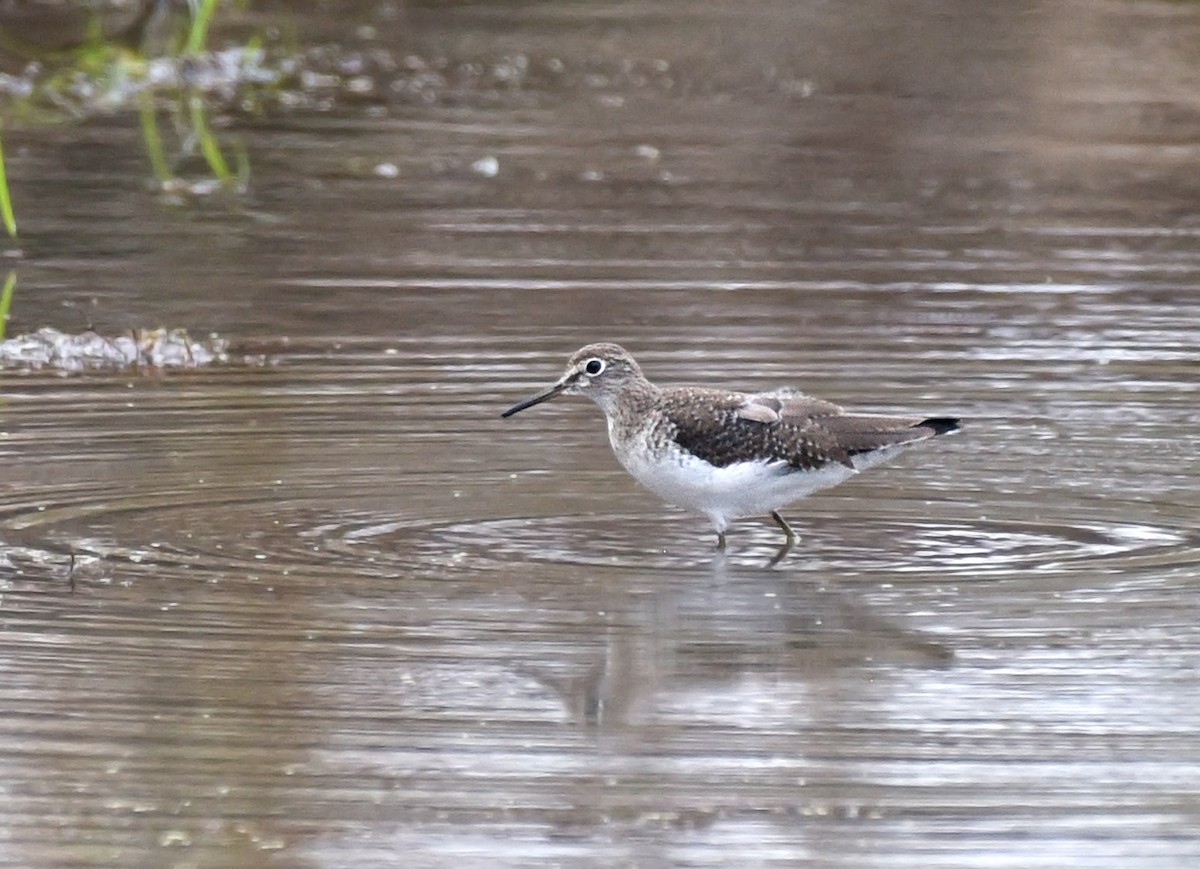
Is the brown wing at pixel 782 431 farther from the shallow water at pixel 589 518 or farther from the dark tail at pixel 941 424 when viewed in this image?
the shallow water at pixel 589 518

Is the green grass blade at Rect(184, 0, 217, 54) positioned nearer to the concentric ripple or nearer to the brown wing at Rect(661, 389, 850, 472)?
the concentric ripple

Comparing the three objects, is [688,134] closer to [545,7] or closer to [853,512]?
[545,7]

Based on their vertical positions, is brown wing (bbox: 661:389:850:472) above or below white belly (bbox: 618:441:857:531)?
above

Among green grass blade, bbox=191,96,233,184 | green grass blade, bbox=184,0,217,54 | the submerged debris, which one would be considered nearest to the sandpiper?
the submerged debris

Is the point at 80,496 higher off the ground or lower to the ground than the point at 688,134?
lower

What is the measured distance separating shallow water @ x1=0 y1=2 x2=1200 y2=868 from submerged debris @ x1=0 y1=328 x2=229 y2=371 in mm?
231

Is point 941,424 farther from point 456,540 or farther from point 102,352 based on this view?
point 102,352

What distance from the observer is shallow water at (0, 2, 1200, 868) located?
6301mm

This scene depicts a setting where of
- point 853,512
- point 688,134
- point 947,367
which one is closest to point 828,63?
point 688,134

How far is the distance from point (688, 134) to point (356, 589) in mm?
9493

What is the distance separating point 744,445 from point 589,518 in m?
0.68

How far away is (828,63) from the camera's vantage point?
2019 centimetres

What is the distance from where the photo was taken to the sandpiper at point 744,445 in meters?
8.63

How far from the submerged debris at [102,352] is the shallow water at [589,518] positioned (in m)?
0.23
